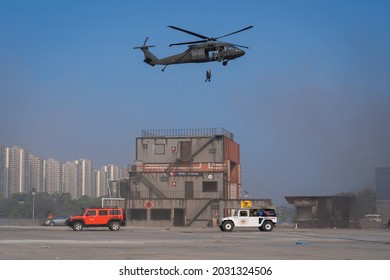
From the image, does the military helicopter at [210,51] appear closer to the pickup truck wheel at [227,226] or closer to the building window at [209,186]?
the pickup truck wheel at [227,226]

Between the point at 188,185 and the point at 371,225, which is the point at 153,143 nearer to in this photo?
the point at 188,185

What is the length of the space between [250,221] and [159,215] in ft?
88.9

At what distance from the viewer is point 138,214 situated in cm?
7575

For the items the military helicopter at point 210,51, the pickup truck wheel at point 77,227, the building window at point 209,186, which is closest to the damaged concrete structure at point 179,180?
the building window at point 209,186

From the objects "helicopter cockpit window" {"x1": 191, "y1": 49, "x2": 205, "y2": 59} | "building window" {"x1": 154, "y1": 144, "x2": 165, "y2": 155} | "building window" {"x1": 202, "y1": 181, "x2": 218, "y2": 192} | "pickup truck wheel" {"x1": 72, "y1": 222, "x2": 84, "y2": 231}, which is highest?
"helicopter cockpit window" {"x1": 191, "y1": 49, "x2": 205, "y2": 59}

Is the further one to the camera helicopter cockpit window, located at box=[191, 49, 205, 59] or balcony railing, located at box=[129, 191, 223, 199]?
balcony railing, located at box=[129, 191, 223, 199]

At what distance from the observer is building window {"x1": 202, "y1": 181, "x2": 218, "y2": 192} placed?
7832 centimetres

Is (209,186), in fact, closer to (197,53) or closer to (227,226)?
(227,226)

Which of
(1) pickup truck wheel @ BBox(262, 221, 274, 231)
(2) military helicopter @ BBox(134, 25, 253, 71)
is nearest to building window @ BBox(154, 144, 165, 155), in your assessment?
(1) pickup truck wheel @ BBox(262, 221, 274, 231)

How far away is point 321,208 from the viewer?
67500 millimetres

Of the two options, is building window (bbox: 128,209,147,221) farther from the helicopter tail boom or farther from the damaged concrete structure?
the helicopter tail boom

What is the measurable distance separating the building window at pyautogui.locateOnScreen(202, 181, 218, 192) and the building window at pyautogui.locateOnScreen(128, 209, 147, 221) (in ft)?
28.7

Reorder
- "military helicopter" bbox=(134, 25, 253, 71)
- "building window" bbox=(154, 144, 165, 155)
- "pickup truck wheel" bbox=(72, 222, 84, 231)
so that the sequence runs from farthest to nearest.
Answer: "building window" bbox=(154, 144, 165, 155) < "pickup truck wheel" bbox=(72, 222, 84, 231) < "military helicopter" bbox=(134, 25, 253, 71)
